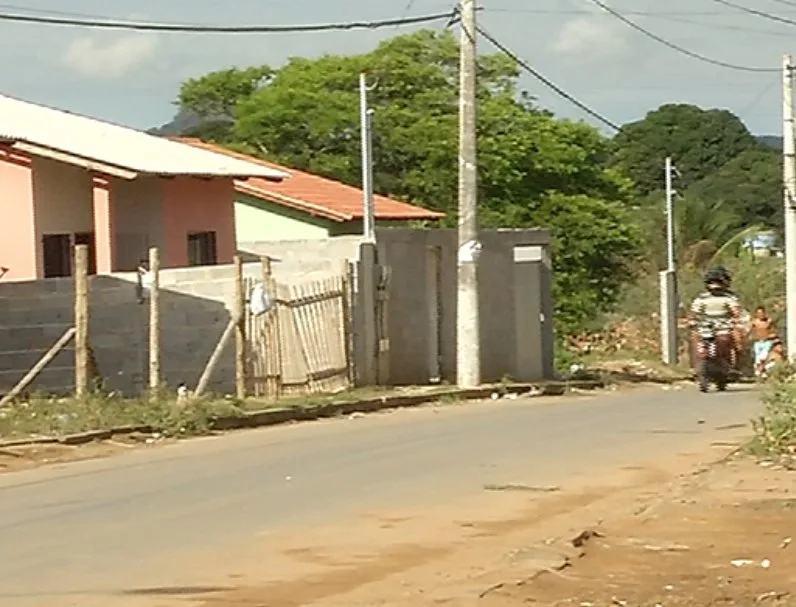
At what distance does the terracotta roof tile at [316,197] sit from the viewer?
135ft

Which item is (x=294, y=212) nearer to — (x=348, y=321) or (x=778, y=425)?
(x=348, y=321)

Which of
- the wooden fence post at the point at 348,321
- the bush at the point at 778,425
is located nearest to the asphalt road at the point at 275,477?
the bush at the point at 778,425

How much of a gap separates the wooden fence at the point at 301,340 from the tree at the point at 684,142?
191 ft

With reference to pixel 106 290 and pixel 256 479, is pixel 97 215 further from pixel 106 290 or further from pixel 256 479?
pixel 256 479

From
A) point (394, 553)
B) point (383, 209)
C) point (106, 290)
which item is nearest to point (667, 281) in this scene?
point (383, 209)

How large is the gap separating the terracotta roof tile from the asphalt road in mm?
16410

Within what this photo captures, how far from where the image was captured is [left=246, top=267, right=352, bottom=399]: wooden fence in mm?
25375

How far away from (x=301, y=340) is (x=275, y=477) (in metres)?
10.2

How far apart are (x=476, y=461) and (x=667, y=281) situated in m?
30.1

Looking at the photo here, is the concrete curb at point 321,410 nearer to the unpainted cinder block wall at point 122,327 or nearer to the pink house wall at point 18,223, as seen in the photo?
the unpainted cinder block wall at point 122,327

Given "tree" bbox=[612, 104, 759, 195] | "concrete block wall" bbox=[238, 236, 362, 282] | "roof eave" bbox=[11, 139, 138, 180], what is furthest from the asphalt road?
"tree" bbox=[612, 104, 759, 195]

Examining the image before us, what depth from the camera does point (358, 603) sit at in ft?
33.2

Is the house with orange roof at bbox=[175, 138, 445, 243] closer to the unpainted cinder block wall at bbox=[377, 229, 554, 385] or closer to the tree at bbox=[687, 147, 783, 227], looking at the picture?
the unpainted cinder block wall at bbox=[377, 229, 554, 385]

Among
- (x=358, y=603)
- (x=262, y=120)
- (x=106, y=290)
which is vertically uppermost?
(x=262, y=120)
